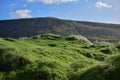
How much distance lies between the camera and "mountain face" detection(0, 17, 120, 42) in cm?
7233

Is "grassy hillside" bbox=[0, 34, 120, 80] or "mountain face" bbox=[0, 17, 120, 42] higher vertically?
"grassy hillside" bbox=[0, 34, 120, 80]

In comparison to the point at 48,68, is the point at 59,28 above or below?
below

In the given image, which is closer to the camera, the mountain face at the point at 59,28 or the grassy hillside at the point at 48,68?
the grassy hillside at the point at 48,68

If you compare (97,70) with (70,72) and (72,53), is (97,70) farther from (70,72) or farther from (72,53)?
(72,53)

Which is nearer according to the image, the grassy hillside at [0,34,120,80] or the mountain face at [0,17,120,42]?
the grassy hillside at [0,34,120,80]

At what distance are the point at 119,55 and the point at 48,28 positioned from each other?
64.4m

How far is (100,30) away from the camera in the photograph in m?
80.2

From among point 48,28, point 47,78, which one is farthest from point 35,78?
point 48,28

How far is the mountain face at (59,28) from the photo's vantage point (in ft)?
237

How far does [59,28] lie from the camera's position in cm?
7662

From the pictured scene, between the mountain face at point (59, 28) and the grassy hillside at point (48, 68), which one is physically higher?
the grassy hillside at point (48, 68)

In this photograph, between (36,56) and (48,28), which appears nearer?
(36,56)

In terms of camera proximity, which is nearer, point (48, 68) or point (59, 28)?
point (48, 68)

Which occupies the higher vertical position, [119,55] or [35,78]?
[119,55]
